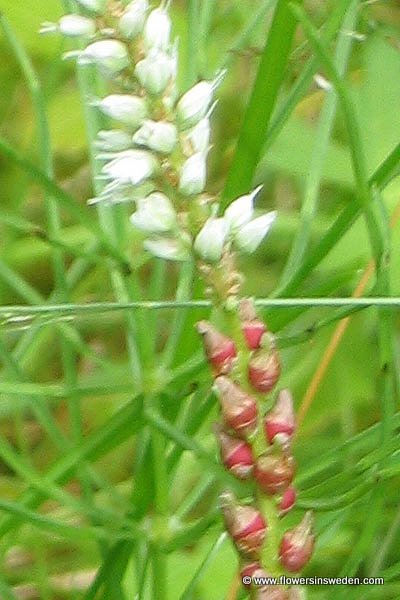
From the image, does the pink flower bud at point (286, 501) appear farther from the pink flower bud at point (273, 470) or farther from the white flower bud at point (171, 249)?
the white flower bud at point (171, 249)

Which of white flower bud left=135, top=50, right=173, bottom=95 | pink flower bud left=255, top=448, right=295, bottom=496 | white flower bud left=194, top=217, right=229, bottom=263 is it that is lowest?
pink flower bud left=255, top=448, right=295, bottom=496

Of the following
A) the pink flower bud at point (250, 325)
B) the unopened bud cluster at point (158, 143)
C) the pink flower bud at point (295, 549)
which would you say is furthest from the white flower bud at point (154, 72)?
the pink flower bud at point (295, 549)

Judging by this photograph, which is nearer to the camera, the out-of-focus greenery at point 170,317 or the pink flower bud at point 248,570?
the pink flower bud at point 248,570

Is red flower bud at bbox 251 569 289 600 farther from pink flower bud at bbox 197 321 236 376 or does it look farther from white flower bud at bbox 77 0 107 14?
white flower bud at bbox 77 0 107 14

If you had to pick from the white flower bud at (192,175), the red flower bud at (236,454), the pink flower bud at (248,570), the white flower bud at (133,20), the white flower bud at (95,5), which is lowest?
the pink flower bud at (248,570)

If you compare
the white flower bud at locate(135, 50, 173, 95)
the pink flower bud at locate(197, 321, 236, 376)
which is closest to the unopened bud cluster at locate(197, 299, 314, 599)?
the pink flower bud at locate(197, 321, 236, 376)
